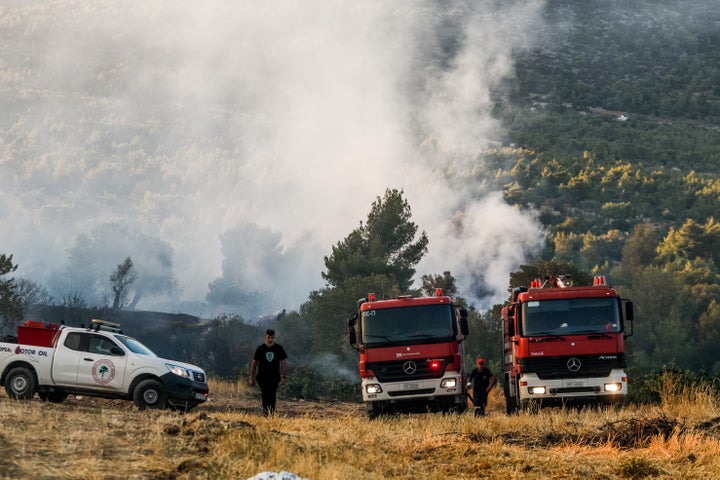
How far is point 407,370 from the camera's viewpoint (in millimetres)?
20672

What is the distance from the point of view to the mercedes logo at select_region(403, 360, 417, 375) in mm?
20656

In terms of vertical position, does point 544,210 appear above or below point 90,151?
below

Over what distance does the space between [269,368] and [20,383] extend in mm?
5508

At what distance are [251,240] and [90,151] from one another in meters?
31.3

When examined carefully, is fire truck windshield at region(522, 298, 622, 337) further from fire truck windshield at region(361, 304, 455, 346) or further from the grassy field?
the grassy field

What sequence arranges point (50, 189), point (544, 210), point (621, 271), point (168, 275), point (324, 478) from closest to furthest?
point (324, 478) < point (621, 271) < point (544, 210) < point (168, 275) < point (50, 189)

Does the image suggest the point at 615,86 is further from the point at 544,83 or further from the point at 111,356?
the point at 111,356

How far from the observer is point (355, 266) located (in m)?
57.2

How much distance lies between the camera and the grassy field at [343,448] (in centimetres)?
997

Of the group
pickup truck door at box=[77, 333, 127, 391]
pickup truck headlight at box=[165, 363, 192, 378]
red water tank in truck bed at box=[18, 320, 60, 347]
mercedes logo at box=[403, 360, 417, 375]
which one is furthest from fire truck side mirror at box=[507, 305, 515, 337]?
red water tank in truck bed at box=[18, 320, 60, 347]

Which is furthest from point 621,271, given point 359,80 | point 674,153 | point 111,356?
point 359,80

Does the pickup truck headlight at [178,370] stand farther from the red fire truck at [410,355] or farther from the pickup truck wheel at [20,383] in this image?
the red fire truck at [410,355]

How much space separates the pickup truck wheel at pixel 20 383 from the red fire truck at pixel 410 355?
21.6 feet

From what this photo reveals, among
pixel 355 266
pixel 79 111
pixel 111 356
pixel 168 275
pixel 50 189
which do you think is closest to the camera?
pixel 111 356
